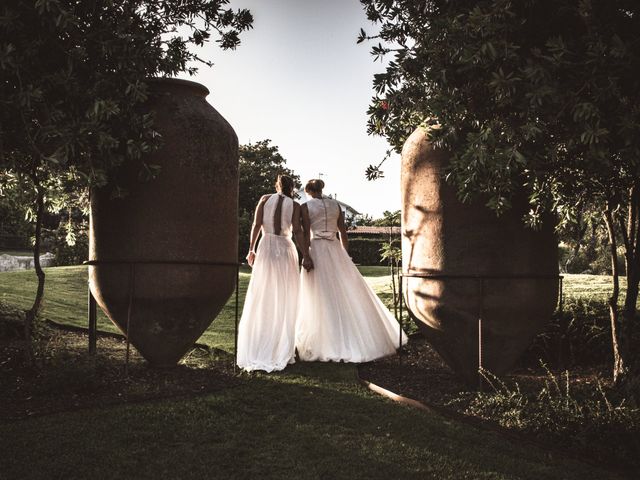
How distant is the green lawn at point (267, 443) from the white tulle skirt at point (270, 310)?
1.20m

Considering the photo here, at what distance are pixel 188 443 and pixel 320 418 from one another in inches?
41.1

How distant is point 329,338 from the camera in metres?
6.78

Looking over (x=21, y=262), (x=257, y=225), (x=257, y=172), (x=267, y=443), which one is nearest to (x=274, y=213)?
(x=257, y=225)

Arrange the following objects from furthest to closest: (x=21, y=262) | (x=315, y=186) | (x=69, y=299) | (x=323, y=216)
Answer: (x=21, y=262) < (x=69, y=299) < (x=315, y=186) < (x=323, y=216)

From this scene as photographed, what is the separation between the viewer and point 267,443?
3.74 meters

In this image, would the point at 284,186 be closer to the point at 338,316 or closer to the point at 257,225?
the point at 257,225

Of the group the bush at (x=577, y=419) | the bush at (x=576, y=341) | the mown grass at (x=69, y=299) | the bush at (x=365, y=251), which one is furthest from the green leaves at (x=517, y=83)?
the bush at (x=365, y=251)

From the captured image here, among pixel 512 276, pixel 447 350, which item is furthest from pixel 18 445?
pixel 512 276

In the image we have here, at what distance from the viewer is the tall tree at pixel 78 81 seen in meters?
4.21

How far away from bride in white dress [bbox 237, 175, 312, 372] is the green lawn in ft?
4.04

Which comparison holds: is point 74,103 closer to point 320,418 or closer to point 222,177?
point 222,177

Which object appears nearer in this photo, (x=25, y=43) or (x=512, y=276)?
(x=25, y=43)

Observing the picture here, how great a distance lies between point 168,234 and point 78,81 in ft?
5.21

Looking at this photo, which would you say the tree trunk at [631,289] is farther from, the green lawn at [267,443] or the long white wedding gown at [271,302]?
the long white wedding gown at [271,302]
